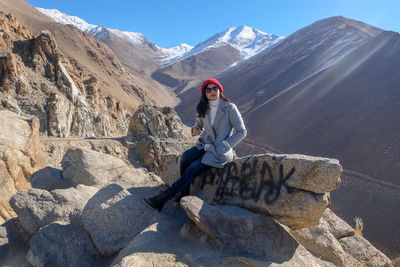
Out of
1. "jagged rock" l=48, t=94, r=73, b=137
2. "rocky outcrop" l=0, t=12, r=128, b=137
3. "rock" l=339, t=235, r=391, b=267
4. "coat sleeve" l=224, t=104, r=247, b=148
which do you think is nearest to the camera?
"coat sleeve" l=224, t=104, r=247, b=148

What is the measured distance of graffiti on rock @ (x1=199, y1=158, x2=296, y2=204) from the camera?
10.8 ft

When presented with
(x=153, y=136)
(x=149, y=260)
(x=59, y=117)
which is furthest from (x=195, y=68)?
(x=149, y=260)

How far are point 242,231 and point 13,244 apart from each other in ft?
11.6

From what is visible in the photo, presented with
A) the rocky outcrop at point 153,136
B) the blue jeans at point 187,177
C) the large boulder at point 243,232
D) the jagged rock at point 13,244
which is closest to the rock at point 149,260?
the large boulder at point 243,232

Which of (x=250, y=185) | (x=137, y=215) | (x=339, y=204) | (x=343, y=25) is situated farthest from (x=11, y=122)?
(x=343, y=25)

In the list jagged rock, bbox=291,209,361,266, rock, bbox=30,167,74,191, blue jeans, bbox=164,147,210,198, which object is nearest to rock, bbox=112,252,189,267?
blue jeans, bbox=164,147,210,198

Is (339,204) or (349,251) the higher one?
(349,251)

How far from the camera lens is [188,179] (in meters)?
3.67

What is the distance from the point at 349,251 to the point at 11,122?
27.0 feet

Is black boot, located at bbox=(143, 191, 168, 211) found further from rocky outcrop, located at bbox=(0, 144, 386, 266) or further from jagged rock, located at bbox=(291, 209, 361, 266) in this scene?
jagged rock, located at bbox=(291, 209, 361, 266)

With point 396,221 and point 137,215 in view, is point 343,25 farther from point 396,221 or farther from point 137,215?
point 137,215

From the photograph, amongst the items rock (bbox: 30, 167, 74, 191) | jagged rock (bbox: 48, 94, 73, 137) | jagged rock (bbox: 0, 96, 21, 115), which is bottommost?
rock (bbox: 30, 167, 74, 191)

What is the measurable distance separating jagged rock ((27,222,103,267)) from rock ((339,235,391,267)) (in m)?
3.95

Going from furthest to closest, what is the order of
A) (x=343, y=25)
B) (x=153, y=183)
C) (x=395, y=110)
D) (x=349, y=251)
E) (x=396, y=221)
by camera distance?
(x=343, y=25) → (x=395, y=110) → (x=396, y=221) → (x=153, y=183) → (x=349, y=251)
